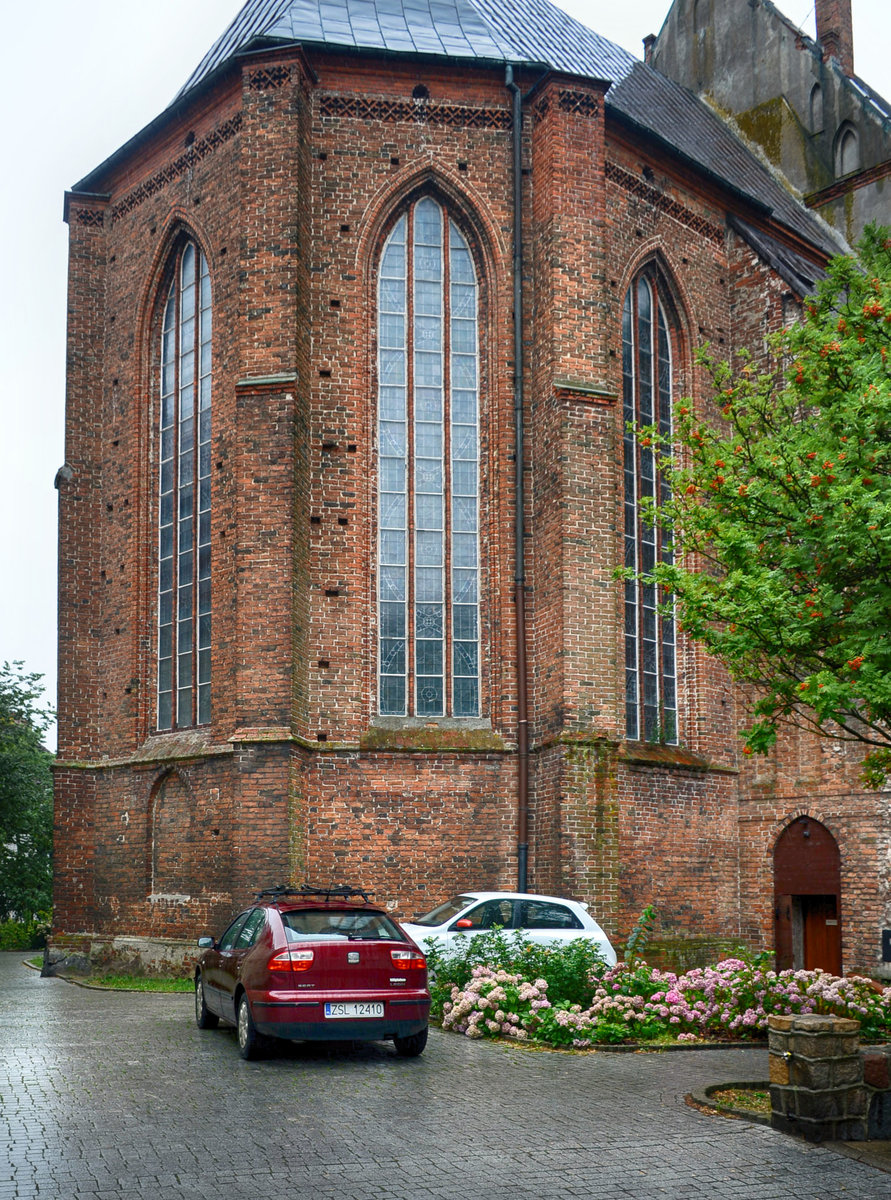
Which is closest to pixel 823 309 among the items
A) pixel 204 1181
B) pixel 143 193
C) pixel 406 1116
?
pixel 406 1116

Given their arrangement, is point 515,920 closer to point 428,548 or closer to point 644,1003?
point 644,1003

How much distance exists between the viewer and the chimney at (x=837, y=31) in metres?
29.6

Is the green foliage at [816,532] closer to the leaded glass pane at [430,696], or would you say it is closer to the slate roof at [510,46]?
the leaded glass pane at [430,696]

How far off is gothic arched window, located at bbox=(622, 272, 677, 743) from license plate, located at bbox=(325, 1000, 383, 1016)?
9866 millimetres

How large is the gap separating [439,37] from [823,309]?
1083 cm

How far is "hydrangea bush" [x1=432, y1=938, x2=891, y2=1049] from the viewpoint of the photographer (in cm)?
1191

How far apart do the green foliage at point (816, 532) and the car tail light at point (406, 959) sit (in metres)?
3.29

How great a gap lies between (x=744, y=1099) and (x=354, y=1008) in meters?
3.16

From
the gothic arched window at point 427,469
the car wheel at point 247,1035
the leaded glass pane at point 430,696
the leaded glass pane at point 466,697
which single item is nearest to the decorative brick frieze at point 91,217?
the gothic arched window at point 427,469

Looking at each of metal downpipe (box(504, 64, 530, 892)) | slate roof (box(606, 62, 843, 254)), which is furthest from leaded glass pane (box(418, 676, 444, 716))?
slate roof (box(606, 62, 843, 254))

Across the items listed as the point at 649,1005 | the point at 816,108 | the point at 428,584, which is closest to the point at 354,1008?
the point at 649,1005

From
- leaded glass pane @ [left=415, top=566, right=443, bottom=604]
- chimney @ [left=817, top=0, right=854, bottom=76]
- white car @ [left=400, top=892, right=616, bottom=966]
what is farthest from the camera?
chimney @ [left=817, top=0, right=854, bottom=76]

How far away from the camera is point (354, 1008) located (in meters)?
10.5

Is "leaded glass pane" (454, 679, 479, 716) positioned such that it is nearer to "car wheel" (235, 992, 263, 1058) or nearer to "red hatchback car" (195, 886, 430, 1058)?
"red hatchback car" (195, 886, 430, 1058)
